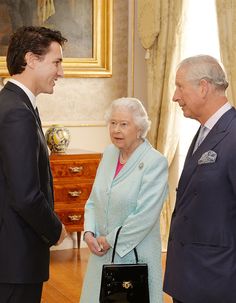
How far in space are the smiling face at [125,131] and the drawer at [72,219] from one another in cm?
302

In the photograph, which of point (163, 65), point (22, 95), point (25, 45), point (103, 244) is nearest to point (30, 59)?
point (25, 45)

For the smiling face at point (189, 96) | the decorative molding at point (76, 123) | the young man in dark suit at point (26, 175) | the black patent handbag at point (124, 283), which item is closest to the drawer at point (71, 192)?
the decorative molding at point (76, 123)

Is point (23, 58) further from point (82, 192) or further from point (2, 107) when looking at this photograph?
point (82, 192)

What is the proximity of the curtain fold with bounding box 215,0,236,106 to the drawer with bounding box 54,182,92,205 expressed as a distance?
1979 mm

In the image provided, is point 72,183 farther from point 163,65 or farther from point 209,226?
point 209,226

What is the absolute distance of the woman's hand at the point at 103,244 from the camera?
413cm

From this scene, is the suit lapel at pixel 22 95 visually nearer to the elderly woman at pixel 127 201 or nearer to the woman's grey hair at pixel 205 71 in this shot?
the woman's grey hair at pixel 205 71

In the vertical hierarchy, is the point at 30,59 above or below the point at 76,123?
above

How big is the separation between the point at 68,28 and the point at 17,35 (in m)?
4.45

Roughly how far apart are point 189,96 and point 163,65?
434cm

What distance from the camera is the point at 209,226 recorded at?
3.05 meters

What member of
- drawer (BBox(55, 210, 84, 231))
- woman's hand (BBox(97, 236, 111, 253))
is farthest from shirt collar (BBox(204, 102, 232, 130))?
drawer (BBox(55, 210, 84, 231))

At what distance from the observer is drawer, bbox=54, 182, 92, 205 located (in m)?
7.14

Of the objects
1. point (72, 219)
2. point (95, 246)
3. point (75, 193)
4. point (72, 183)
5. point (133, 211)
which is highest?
point (133, 211)
